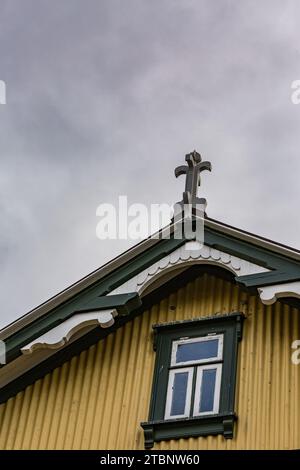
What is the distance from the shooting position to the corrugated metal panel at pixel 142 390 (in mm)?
11109

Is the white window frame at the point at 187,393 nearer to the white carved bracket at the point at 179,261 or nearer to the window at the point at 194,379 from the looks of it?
the window at the point at 194,379

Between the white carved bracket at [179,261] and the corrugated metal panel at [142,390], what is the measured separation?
0.62 m

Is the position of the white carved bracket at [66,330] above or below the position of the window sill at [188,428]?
above

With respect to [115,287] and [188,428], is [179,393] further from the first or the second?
[115,287]

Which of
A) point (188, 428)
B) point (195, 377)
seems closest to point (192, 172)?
point (195, 377)

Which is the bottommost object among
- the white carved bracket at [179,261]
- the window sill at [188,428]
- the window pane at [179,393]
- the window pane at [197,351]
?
the window sill at [188,428]

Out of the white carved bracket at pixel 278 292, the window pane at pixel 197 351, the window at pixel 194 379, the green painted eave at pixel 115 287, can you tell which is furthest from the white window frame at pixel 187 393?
the white carved bracket at pixel 278 292

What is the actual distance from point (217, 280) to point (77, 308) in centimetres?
198

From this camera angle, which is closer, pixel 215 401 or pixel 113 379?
pixel 215 401

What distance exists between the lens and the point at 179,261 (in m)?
12.5

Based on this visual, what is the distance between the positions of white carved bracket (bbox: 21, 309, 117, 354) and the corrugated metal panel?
66cm

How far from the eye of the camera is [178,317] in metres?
12.7

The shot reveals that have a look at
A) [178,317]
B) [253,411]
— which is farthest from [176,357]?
[253,411]
